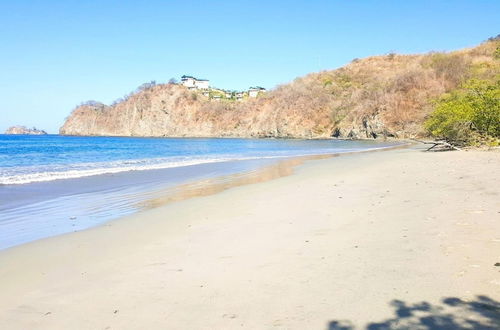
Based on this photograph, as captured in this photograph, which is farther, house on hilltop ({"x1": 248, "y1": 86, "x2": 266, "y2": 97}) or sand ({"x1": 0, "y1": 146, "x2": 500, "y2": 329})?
house on hilltop ({"x1": 248, "y1": 86, "x2": 266, "y2": 97})

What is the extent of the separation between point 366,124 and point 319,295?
7947 cm

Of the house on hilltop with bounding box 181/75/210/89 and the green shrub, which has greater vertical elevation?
the house on hilltop with bounding box 181/75/210/89

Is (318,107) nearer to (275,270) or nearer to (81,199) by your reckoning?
(81,199)

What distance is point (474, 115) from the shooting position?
22.5 meters

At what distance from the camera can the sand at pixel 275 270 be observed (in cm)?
351

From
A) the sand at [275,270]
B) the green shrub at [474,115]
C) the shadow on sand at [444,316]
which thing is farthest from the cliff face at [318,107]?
the shadow on sand at [444,316]

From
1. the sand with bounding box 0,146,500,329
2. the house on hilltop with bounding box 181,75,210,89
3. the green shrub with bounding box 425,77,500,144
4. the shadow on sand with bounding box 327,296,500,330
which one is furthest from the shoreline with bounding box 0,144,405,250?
the house on hilltop with bounding box 181,75,210,89

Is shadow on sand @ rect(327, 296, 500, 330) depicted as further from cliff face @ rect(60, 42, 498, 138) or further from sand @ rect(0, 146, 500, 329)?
cliff face @ rect(60, 42, 498, 138)

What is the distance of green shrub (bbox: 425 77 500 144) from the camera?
22250 mm

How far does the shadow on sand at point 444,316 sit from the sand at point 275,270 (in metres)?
0.01

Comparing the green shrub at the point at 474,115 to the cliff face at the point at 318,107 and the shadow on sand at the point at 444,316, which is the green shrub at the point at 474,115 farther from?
the shadow on sand at the point at 444,316

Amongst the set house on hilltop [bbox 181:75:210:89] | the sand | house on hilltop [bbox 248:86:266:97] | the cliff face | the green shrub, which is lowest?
the sand

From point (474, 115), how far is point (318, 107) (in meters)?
79.0

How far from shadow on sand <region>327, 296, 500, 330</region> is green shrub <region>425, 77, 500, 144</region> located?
858 inches
